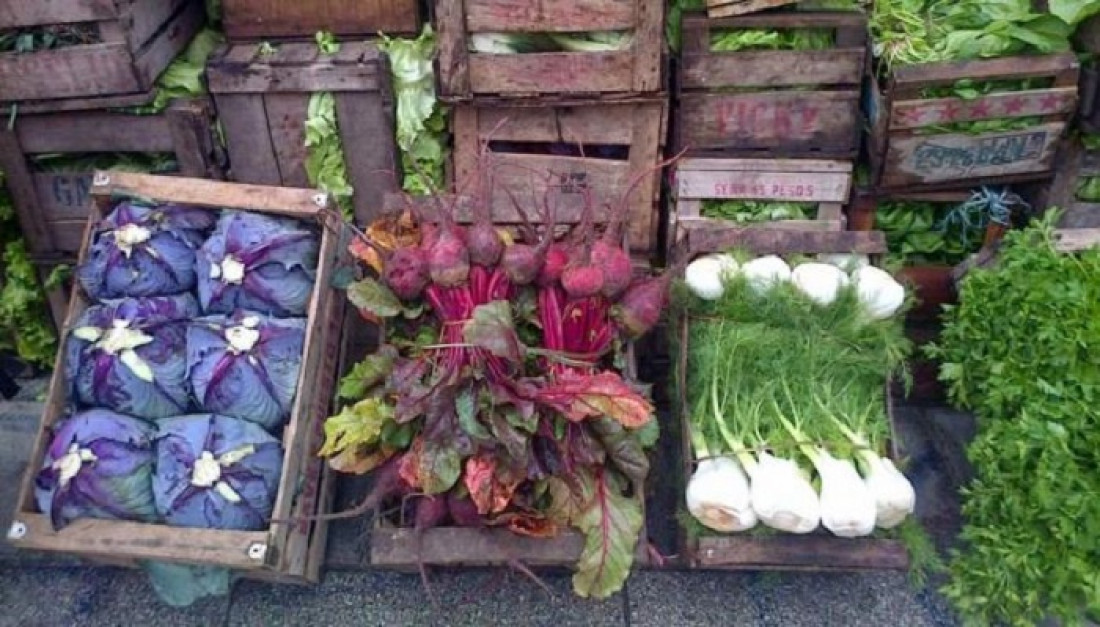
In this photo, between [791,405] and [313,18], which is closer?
[791,405]

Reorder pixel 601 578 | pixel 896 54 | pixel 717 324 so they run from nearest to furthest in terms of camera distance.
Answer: pixel 601 578 → pixel 717 324 → pixel 896 54

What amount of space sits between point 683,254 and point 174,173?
1.87 meters

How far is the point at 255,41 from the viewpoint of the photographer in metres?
3.22

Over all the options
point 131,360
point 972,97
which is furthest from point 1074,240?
point 131,360

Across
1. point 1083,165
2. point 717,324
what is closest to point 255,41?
point 717,324

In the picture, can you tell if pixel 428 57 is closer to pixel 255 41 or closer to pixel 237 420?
pixel 255 41

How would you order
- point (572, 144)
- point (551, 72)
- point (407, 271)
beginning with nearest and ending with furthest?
point (407, 271) < point (551, 72) < point (572, 144)

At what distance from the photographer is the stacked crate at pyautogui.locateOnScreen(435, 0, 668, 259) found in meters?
2.87

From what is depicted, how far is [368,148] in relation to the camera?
3.20 m

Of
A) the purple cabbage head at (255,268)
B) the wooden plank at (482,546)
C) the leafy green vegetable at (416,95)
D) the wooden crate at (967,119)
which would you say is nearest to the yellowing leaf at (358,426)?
the wooden plank at (482,546)

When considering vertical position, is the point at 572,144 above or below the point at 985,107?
below

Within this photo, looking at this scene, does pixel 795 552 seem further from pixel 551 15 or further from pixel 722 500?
pixel 551 15

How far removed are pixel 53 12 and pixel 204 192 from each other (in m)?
0.73

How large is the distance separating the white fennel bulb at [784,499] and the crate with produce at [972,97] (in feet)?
3.96
